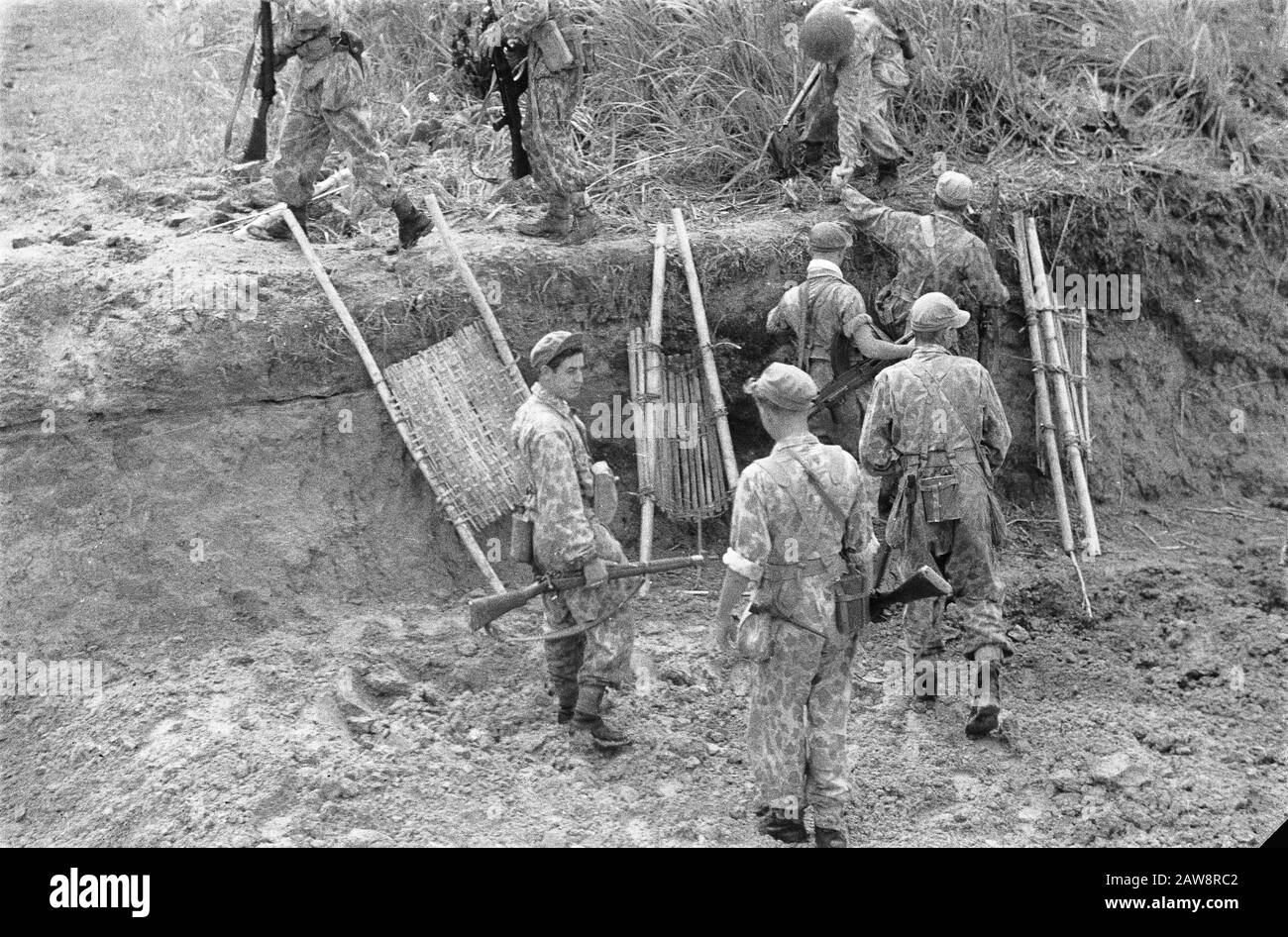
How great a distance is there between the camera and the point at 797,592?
5.61 metres

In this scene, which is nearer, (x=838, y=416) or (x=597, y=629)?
(x=597, y=629)

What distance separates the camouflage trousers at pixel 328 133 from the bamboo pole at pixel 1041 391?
373cm

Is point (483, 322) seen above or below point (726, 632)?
above

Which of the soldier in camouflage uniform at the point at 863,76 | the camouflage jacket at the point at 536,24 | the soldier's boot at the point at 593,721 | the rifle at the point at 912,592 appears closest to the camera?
the rifle at the point at 912,592

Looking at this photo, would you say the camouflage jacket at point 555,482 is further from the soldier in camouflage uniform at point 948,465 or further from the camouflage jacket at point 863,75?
the camouflage jacket at point 863,75

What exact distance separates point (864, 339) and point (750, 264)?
1208 mm

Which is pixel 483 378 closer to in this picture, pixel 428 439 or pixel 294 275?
pixel 428 439

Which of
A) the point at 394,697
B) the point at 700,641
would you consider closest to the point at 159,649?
the point at 394,697

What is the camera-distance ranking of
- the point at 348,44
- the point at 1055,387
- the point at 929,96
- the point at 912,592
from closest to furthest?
the point at 912,592 → the point at 348,44 → the point at 1055,387 → the point at 929,96

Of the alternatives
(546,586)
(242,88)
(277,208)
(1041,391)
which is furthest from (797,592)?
(242,88)

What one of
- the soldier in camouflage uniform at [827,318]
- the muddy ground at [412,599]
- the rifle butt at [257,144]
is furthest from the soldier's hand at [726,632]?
the rifle butt at [257,144]

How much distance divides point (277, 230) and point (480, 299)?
4.48 feet

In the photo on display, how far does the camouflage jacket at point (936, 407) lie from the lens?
6.86m

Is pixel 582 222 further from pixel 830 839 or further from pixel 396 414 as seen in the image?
pixel 830 839
